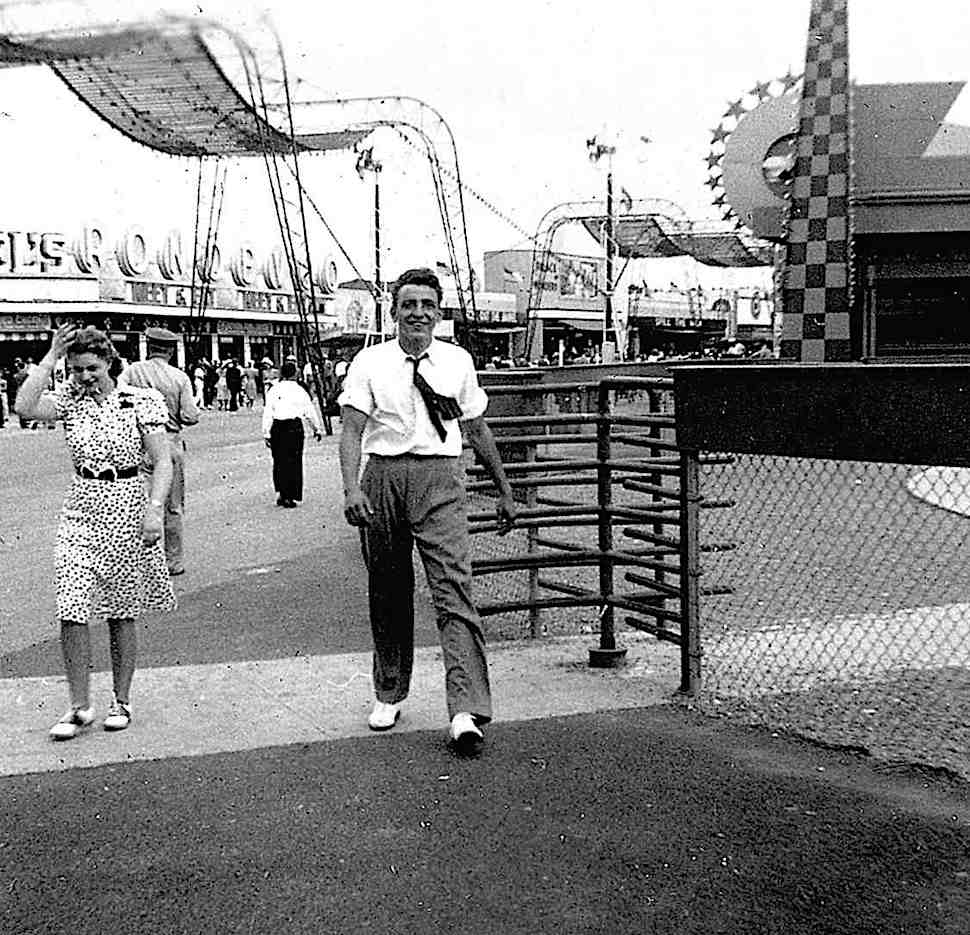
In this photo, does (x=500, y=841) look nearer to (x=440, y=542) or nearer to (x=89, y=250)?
(x=440, y=542)

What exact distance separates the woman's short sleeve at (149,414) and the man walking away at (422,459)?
0.91 m

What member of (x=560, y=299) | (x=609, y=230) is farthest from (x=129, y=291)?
(x=560, y=299)

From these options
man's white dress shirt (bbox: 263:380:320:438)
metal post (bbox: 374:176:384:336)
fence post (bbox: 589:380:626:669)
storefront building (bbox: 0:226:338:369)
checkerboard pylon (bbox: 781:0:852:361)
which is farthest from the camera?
storefront building (bbox: 0:226:338:369)

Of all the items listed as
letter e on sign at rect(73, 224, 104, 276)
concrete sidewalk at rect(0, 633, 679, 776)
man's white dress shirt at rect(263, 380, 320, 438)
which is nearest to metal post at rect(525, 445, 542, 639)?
concrete sidewalk at rect(0, 633, 679, 776)

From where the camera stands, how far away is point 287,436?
14.3 m

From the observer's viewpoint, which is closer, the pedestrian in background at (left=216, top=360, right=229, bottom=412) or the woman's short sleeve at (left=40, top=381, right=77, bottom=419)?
the woman's short sleeve at (left=40, top=381, right=77, bottom=419)

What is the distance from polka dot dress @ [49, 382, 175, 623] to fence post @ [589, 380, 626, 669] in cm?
212

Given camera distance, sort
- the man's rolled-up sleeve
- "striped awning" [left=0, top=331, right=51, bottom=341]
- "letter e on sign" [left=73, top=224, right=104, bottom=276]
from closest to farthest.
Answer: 1. the man's rolled-up sleeve
2. "striped awning" [left=0, top=331, right=51, bottom=341]
3. "letter e on sign" [left=73, top=224, right=104, bottom=276]

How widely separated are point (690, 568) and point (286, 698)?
6.45 feet

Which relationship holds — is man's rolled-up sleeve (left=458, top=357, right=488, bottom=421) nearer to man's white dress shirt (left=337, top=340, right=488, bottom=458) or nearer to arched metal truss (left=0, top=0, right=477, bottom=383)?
man's white dress shirt (left=337, top=340, right=488, bottom=458)

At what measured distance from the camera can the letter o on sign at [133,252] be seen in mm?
53531

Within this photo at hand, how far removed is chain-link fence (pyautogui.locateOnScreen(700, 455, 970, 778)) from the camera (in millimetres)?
5453

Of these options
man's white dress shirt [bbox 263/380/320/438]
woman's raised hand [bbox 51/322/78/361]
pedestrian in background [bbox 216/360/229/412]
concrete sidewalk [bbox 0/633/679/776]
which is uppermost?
woman's raised hand [bbox 51/322/78/361]

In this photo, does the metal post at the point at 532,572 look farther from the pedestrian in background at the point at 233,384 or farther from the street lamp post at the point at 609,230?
the pedestrian in background at the point at 233,384
